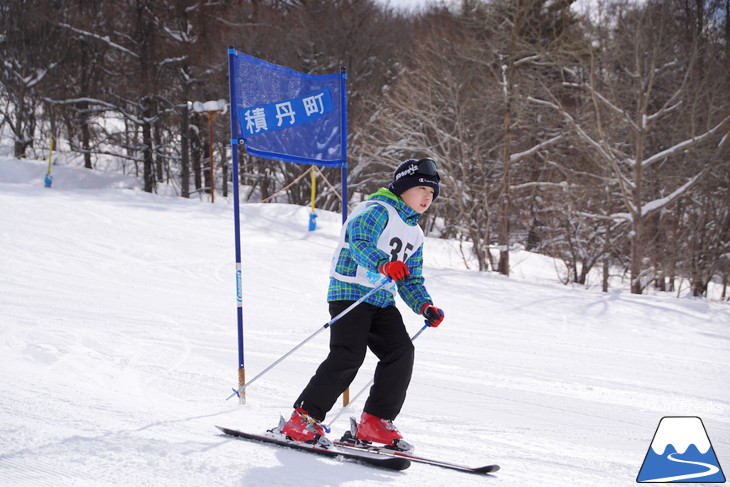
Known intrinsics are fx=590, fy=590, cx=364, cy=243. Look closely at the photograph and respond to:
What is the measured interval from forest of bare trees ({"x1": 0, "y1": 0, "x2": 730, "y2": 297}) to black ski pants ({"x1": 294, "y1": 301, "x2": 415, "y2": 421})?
8.63 meters

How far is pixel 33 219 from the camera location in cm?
1038

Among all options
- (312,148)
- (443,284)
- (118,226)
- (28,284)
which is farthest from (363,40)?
(312,148)

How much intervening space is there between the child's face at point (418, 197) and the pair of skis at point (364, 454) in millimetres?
1213

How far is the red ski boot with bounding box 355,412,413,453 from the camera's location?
299 cm

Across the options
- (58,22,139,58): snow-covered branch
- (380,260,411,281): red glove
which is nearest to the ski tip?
(380,260,411,281): red glove

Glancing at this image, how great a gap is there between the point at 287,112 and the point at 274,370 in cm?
201

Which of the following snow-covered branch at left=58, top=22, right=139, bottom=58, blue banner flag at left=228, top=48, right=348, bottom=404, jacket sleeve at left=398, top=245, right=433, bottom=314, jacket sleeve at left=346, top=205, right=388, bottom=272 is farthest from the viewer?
snow-covered branch at left=58, top=22, right=139, bottom=58

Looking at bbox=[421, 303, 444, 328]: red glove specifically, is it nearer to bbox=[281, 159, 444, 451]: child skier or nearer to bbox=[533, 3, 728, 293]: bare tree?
bbox=[281, 159, 444, 451]: child skier

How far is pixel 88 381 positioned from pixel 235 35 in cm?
1887

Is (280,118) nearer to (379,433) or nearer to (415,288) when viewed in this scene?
(415,288)

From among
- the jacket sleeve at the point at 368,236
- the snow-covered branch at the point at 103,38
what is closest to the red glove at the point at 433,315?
the jacket sleeve at the point at 368,236

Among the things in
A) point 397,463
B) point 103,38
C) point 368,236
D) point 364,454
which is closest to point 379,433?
point 364,454

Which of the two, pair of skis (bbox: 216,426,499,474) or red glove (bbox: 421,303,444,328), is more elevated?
red glove (bbox: 421,303,444,328)

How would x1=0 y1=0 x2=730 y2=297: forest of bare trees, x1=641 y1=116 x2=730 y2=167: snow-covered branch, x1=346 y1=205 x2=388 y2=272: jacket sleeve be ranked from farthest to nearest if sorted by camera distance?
x1=0 y1=0 x2=730 y2=297: forest of bare trees
x1=641 y1=116 x2=730 y2=167: snow-covered branch
x1=346 y1=205 x2=388 y2=272: jacket sleeve
